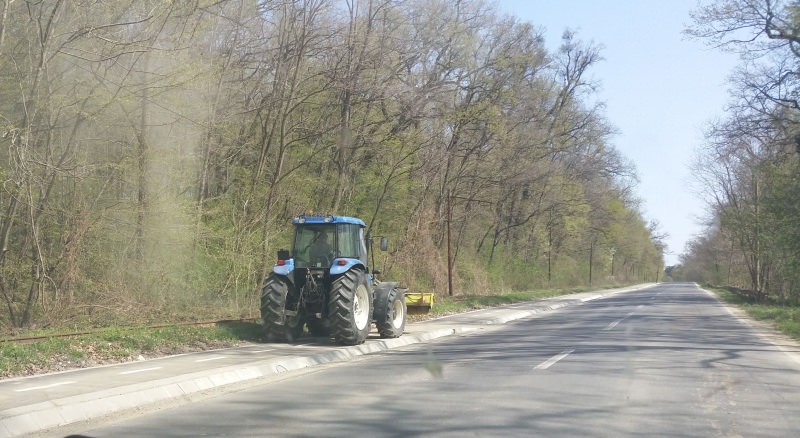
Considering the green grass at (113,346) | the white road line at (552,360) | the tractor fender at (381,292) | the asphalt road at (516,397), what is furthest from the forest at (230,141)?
→ the white road line at (552,360)

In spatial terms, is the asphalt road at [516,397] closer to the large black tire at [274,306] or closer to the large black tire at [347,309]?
the large black tire at [347,309]

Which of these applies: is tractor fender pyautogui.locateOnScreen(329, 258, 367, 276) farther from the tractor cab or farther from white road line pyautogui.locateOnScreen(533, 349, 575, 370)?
white road line pyautogui.locateOnScreen(533, 349, 575, 370)

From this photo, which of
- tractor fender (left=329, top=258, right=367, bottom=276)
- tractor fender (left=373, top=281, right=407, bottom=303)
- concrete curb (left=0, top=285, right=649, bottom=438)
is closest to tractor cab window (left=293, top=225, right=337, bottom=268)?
tractor fender (left=329, top=258, right=367, bottom=276)

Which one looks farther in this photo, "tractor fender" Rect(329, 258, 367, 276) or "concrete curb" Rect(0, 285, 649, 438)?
"tractor fender" Rect(329, 258, 367, 276)

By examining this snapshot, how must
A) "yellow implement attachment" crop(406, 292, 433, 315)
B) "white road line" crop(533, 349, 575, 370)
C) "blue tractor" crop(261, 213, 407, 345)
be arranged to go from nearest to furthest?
"white road line" crop(533, 349, 575, 370) → "blue tractor" crop(261, 213, 407, 345) → "yellow implement attachment" crop(406, 292, 433, 315)

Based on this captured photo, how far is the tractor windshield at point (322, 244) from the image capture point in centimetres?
1656

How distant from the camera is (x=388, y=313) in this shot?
1714 centimetres

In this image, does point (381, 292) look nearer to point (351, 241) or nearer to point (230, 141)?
point (351, 241)

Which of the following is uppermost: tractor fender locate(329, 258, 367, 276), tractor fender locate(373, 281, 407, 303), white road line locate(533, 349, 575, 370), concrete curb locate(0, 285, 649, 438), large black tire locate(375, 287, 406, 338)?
tractor fender locate(329, 258, 367, 276)

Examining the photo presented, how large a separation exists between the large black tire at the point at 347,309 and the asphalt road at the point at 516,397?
79cm

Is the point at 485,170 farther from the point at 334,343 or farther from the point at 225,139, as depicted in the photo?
the point at 334,343

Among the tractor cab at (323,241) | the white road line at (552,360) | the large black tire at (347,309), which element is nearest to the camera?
the white road line at (552,360)

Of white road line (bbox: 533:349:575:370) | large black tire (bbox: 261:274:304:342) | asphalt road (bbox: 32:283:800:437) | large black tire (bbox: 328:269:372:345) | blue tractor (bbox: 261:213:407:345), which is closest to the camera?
asphalt road (bbox: 32:283:800:437)

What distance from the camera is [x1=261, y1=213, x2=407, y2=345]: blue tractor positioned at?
1551 centimetres
